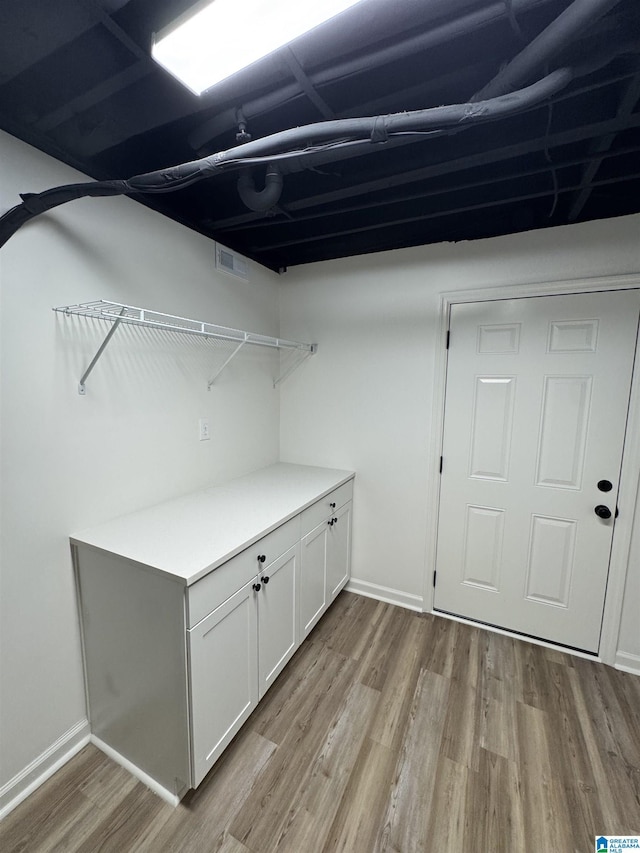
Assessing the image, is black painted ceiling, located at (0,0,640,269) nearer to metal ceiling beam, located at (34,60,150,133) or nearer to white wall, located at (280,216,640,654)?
metal ceiling beam, located at (34,60,150,133)

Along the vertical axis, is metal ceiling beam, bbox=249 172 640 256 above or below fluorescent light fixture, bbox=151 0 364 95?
below

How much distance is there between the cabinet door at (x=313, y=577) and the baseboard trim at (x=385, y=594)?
0.46 meters

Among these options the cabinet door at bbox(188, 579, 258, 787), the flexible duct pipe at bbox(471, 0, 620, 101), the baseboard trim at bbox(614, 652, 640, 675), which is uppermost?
the flexible duct pipe at bbox(471, 0, 620, 101)

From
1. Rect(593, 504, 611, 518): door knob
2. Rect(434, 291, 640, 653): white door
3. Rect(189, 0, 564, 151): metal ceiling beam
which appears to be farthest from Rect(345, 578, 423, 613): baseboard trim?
Rect(189, 0, 564, 151): metal ceiling beam

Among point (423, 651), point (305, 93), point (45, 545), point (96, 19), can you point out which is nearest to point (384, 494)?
point (423, 651)

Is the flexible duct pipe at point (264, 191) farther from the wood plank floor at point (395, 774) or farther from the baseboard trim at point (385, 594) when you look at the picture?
the baseboard trim at point (385, 594)

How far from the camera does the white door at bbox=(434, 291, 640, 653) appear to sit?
6.09 ft

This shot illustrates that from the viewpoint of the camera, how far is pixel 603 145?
1.31 meters

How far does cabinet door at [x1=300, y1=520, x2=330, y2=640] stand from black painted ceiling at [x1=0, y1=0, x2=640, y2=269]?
174 cm

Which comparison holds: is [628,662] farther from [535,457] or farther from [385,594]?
[385,594]

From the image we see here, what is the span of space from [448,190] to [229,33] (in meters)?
1.10

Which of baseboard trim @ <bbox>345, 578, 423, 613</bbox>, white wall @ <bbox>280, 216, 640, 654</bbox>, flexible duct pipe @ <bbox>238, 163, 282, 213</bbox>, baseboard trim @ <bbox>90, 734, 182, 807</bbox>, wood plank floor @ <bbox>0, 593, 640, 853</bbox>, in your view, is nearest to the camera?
wood plank floor @ <bbox>0, 593, 640, 853</bbox>

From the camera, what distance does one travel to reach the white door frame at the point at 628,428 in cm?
179

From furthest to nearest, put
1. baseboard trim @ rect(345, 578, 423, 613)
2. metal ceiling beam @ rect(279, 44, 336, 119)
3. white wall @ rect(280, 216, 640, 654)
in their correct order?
baseboard trim @ rect(345, 578, 423, 613) < white wall @ rect(280, 216, 640, 654) < metal ceiling beam @ rect(279, 44, 336, 119)
